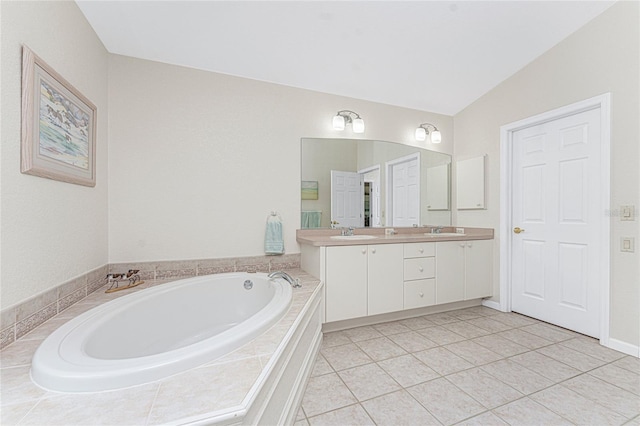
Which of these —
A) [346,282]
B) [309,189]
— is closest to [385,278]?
[346,282]

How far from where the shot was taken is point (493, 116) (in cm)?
313

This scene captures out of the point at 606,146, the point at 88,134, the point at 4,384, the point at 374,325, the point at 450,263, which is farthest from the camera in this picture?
the point at 450,263

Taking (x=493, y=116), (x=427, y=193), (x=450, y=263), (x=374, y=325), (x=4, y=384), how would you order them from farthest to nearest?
(x=427, y=193) → (x=493, y=116) → (x=450, y=263) → (x=374, y=325) → (x=4, y=384)

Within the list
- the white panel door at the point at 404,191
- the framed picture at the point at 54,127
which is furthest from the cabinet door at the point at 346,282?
the framed picture at the point at 54,127

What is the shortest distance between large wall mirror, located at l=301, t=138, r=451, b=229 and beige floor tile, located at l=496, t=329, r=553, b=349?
140 centimetres

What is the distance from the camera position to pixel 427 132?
347 cm

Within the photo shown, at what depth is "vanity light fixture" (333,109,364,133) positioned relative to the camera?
115 inches

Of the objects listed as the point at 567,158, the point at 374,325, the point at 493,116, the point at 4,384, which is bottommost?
the point at 374,325

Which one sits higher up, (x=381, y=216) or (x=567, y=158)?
(x=567, y=158)

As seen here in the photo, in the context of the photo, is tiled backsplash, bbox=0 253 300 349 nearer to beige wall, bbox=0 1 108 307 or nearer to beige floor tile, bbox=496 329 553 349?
beige wall, bbox=0 1 108 307

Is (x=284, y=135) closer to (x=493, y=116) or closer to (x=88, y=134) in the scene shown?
(x=88, y=134)

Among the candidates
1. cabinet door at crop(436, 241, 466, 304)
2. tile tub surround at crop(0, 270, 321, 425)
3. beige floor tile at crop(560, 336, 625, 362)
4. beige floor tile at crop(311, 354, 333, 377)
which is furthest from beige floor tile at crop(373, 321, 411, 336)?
tile tub surround at crop(0, 270, 321, 425)

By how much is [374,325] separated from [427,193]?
1.73 metres

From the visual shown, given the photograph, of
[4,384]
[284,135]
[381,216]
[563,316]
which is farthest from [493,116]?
[4,384]
